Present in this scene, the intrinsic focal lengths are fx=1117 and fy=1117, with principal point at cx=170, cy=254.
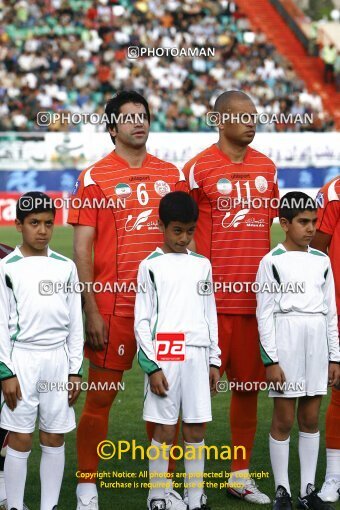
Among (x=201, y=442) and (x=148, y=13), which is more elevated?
(x=148, y=13)

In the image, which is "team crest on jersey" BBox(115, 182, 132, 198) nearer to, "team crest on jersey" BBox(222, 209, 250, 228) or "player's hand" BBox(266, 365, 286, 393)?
"team crest on jersey" BBox(222, 209, 250, 228)

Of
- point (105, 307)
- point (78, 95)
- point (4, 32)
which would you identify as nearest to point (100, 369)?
point (105, 307)

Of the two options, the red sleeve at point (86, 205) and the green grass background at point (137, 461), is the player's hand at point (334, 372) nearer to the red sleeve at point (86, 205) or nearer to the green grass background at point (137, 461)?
the green grass background at point (137, 461)

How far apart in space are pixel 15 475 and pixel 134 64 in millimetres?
25622

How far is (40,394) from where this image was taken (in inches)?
230

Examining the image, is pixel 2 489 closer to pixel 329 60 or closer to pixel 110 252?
pixel 110 252

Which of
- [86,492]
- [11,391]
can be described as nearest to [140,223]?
[11,391]

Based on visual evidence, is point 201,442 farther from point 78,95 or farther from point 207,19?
point 207,19

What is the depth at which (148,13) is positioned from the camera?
32.4 meters

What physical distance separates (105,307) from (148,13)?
26.9 m

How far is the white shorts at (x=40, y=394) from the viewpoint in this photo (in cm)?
581

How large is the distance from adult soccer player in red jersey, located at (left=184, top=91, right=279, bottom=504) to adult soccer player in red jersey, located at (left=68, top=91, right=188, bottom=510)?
416 millimetres

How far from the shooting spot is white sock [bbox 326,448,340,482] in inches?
269

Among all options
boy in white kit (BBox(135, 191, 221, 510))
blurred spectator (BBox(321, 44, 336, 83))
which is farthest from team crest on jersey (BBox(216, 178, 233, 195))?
blurred spectator (BBox(321, 44, 336, 83))
